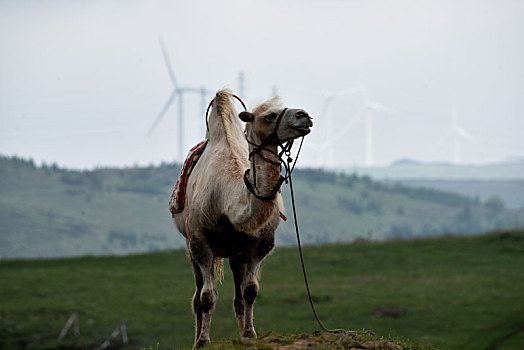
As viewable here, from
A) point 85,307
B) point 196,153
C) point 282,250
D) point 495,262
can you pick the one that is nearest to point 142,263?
point 282,250

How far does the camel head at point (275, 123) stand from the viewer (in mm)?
12758

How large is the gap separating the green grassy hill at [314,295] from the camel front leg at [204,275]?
22.4 m

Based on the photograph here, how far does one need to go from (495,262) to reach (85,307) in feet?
89.2

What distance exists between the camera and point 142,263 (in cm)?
6912

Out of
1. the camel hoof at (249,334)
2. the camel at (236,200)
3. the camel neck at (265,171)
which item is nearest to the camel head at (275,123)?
the camel at (236,200)

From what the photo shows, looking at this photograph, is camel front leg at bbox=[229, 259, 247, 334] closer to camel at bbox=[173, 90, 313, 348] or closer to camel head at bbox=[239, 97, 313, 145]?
camel at bbox=[173, 90, 313, 348]

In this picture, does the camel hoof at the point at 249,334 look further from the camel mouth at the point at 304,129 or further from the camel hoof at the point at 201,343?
the camel mouth at the point at 304,129

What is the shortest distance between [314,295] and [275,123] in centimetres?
4037

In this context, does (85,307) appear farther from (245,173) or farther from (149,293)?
(245,173)

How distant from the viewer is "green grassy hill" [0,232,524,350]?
45844 mm

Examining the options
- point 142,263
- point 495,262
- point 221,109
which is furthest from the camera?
point 142,263

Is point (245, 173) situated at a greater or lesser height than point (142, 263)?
greater

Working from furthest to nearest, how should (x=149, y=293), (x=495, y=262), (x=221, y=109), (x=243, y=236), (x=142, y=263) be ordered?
(x=142, y=263)
(x=495, y=262)
(x=149, y=293)
(x=221, y=109)
(x=243, y=236)

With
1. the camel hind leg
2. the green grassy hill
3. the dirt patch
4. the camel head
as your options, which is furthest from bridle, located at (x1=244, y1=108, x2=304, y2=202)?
the green grassy hill
